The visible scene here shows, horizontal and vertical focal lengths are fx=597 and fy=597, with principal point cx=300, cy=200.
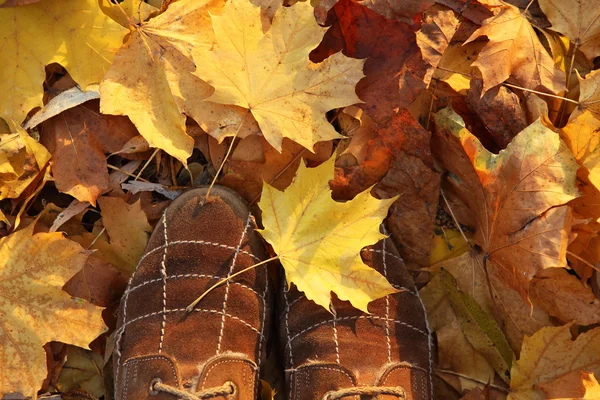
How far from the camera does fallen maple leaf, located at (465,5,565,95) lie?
1426 millimetres

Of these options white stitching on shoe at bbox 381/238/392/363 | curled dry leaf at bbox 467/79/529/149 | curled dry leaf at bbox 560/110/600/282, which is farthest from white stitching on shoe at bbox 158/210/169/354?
curled dry leaf at bbox 560/110/600/282

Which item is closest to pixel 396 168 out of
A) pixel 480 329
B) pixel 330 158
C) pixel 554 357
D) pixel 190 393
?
pixel 330 158

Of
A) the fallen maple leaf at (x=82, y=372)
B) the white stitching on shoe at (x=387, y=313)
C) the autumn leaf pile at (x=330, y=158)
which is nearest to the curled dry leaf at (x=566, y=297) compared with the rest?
the autumn leaf pile at (x=330, y=158)

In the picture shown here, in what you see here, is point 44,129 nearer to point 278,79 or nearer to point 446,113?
point 278,79

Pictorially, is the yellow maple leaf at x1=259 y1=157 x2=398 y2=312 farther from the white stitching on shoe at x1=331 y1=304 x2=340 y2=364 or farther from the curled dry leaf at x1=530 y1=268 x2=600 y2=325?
the curled dry leaf at x1=530 y1=268 x2=600 y2=325

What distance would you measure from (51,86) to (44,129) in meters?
0.11

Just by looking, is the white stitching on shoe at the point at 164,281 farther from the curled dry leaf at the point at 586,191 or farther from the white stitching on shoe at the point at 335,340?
the curled dry leaf at the point at 586,191

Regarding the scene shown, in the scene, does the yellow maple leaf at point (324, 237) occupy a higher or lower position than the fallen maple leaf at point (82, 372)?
higher

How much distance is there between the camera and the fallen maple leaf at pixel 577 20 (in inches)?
58.9

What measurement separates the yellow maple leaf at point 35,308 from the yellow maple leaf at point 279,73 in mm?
540

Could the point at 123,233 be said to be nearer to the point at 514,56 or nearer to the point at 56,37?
the point at 56,37

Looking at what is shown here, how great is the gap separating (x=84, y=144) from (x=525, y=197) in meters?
1.07

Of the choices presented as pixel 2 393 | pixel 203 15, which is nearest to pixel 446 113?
pixel 203 15

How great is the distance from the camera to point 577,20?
1.51 metres
